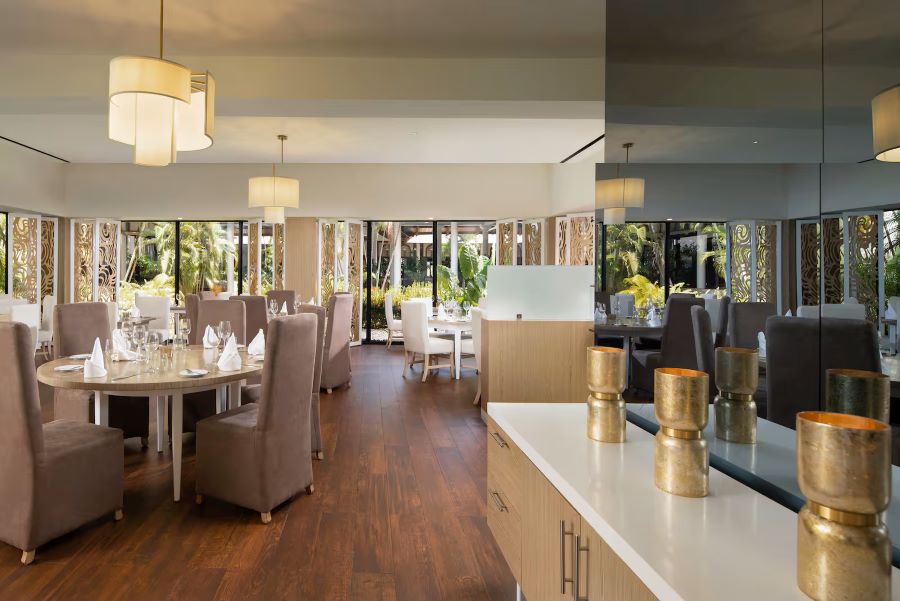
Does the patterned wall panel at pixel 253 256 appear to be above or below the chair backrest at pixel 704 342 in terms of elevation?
above

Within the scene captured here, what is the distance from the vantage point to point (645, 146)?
1.81 meters

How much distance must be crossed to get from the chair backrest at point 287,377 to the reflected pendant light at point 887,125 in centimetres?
255

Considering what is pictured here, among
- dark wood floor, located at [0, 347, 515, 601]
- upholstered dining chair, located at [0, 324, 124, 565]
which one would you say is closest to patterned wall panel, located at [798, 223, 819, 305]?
dark wood floor, located at [0, 347, 515, 601]

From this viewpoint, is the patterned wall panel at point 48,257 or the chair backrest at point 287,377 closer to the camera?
the chair backrest at point 287,377

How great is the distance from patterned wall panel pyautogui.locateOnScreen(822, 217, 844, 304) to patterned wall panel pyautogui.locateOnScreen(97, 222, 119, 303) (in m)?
11.3

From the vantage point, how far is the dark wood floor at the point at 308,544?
2375 millimetres

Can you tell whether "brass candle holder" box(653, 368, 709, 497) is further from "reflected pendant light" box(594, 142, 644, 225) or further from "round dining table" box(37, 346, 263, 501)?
"round dining table" box(37, 346, 263, 501)

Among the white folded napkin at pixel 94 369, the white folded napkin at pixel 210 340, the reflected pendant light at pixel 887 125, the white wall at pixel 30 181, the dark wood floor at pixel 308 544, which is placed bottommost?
the dark wood floor at pixel 308 544

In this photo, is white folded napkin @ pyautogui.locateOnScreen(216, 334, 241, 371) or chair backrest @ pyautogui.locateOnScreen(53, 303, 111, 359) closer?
white folded napkin @ pyautogui.locateOnScreen(216, 334, 241, 371)

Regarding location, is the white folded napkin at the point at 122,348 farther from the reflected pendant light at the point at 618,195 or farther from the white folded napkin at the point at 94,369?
the reflected pendant light at the point at 618,195

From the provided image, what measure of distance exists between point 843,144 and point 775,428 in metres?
0.64

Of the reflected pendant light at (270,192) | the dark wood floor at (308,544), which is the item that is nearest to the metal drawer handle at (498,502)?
the dark wood floor at (308,544)

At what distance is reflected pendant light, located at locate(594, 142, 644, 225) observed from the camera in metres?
1.86

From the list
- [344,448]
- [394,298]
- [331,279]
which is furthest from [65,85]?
[394,298]
